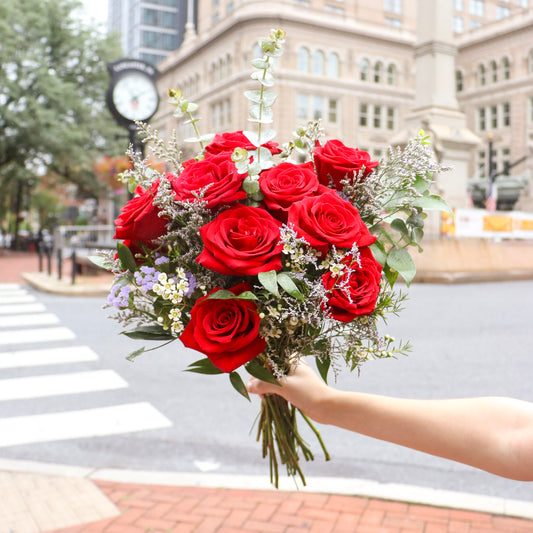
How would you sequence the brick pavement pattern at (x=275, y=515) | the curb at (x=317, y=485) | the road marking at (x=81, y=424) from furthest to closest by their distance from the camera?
the road marking at (x=81, y=424) → the curb at (x=317, y=485) → the brick pavement pattern at (x=275, y=515)

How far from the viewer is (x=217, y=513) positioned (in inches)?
140

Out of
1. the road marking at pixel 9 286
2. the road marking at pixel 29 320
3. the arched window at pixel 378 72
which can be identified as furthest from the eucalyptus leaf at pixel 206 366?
the arched window at pixel 378 72

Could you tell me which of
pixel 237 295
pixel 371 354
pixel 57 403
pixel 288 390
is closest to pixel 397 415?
pixel 371 354

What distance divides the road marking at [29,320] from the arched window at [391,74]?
164 feet

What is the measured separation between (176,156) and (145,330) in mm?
548

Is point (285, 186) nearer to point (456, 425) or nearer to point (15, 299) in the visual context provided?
point (456, 425)

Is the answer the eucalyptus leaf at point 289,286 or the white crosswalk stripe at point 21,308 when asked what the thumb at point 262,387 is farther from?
the white crosswalk stripe at point 21,308

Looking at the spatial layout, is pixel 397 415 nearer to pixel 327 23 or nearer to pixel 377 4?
pixel 327 23

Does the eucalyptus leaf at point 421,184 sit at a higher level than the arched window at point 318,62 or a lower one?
lower

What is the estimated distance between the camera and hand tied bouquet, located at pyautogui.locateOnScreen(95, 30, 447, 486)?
59.2 inches

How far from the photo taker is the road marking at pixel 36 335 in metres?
8.87

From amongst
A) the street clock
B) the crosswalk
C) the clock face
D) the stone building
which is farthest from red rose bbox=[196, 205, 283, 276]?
the stone building

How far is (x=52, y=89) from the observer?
32.6 m

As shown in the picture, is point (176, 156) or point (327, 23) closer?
point (176, 156)
